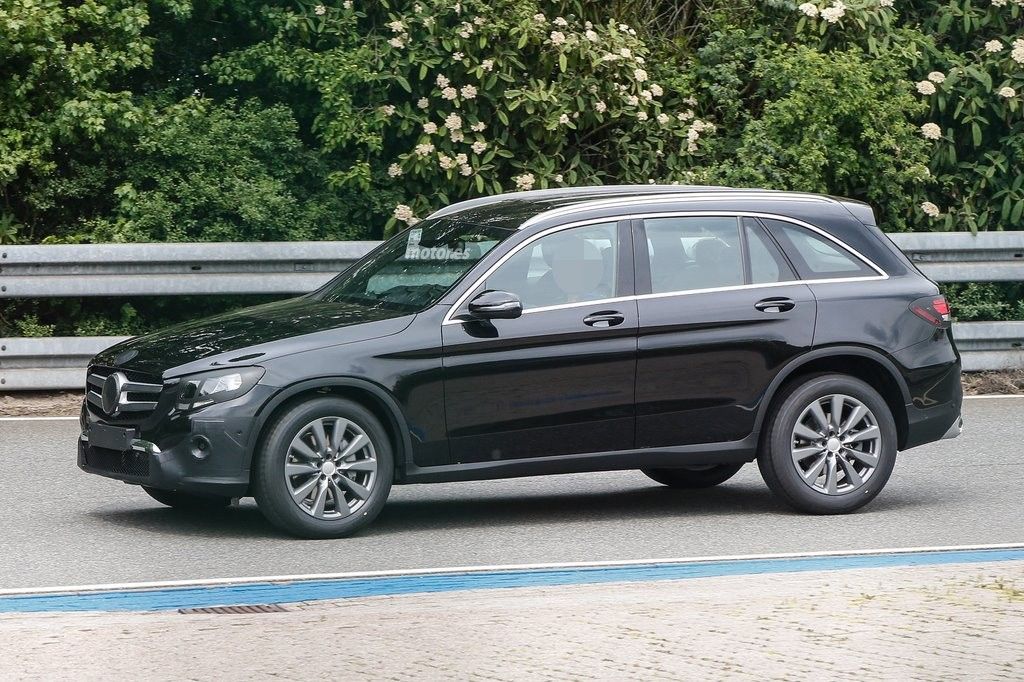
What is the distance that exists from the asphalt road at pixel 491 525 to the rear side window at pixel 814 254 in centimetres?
132

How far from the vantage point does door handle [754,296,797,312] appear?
904 centimetres

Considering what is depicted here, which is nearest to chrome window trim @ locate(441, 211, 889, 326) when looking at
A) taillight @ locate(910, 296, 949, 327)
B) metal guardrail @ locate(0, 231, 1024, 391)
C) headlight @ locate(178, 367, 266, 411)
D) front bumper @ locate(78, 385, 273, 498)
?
taillight @ locate(910, 296, 949, 327)

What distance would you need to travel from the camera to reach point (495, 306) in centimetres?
844

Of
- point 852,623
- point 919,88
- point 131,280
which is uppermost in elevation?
point 919,88

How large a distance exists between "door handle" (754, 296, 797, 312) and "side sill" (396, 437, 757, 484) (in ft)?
2.30

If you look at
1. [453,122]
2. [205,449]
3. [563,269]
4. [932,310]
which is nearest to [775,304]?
[932,310]

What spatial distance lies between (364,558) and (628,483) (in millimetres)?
2701

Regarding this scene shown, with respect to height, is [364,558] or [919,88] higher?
[919,88]

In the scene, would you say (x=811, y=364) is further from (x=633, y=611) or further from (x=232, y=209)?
(x=232, y=209)

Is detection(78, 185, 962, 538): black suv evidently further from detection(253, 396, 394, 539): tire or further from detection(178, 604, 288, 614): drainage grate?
detection(178, 604, 288, 614): drainage grate

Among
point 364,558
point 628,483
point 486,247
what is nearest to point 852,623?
point 364,558

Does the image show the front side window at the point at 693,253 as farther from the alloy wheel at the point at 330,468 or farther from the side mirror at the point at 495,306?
the alloy wheel at the point at 330,468

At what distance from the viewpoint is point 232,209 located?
47.4 ft

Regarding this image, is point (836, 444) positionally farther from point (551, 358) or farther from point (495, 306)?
point (495, 306)
